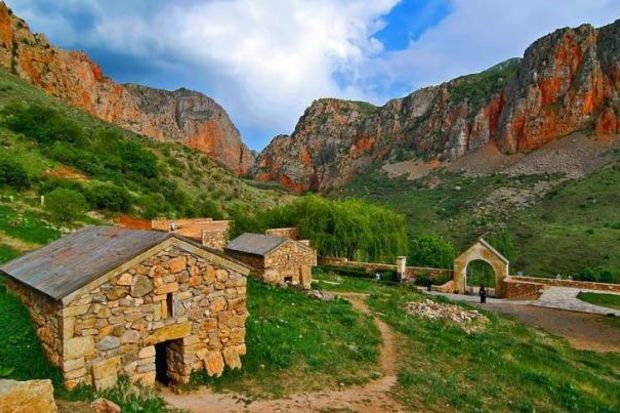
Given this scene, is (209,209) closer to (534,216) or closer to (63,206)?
(63,206)

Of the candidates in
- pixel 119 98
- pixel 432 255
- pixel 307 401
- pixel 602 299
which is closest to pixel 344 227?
pixel 432 255

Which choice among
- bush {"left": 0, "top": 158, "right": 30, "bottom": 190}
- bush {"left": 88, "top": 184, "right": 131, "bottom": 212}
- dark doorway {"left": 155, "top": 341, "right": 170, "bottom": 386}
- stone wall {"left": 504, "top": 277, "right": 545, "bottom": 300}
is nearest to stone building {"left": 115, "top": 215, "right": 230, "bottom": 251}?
bush {"left": 88, "top": 184, "right": 131, "bottom": 212}

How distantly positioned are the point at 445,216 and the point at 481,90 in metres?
60.4

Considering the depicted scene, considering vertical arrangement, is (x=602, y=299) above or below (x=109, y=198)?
below

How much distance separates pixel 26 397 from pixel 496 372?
35.5 feet

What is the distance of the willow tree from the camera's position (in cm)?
3544

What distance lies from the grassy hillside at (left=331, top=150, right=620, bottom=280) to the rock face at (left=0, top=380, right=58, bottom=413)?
3978cm

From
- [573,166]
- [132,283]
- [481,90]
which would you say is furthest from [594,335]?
[481,90]

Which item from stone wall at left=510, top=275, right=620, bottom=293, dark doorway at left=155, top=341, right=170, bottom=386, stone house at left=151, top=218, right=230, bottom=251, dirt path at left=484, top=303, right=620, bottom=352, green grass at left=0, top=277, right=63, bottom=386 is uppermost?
stone house at left=151, top=218, right=230, bottom=251

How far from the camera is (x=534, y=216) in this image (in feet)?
209

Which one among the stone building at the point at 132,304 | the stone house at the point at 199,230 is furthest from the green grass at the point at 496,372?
the stone house at the point at 199,230

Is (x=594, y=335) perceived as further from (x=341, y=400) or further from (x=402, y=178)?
(x=402, y=178)

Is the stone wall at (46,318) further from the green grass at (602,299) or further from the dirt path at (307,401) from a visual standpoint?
the green grass at (602,299)

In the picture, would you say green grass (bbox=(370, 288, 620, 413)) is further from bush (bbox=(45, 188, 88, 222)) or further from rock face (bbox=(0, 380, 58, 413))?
bush (bbox=(45, 188, 88, 222))
